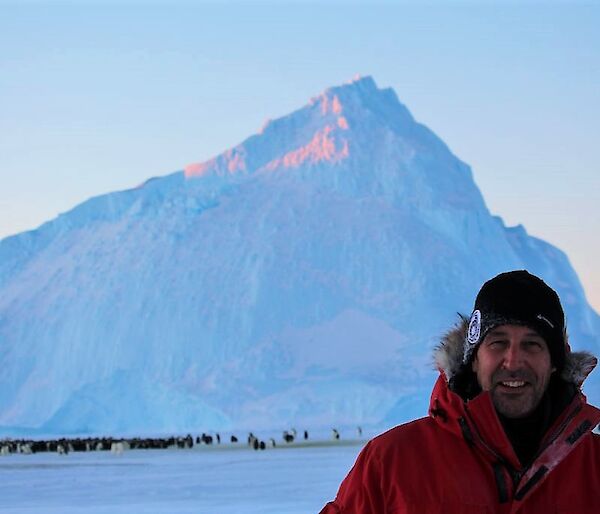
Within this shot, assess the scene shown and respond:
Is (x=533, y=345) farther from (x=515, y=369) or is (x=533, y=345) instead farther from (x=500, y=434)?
(x=500, y=434)

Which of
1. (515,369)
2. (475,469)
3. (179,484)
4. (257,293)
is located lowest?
(179,484)

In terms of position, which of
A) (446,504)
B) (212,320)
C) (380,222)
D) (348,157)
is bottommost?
(446,504)

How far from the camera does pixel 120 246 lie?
51.9 metres

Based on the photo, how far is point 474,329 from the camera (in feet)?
6.05

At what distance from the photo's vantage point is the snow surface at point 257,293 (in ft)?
152

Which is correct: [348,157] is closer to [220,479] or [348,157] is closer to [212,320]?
[212,320]

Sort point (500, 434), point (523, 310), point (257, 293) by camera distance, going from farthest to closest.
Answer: point (257, 293) < point (523, 310) < point (500, 434)

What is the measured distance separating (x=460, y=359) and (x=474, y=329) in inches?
2.6

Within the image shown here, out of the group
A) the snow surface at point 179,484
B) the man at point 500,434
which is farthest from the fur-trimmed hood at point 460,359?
the snow surface at point 179,484

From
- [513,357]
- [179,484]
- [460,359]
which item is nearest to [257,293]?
[179,484]

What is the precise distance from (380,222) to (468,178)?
8450 mm

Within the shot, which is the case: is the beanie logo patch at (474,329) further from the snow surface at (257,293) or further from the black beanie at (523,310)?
Result: the snow surface at (257,293)

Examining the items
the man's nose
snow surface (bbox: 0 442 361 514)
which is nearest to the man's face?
the man's nose

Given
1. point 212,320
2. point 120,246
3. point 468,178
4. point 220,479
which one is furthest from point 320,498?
point 468,178
